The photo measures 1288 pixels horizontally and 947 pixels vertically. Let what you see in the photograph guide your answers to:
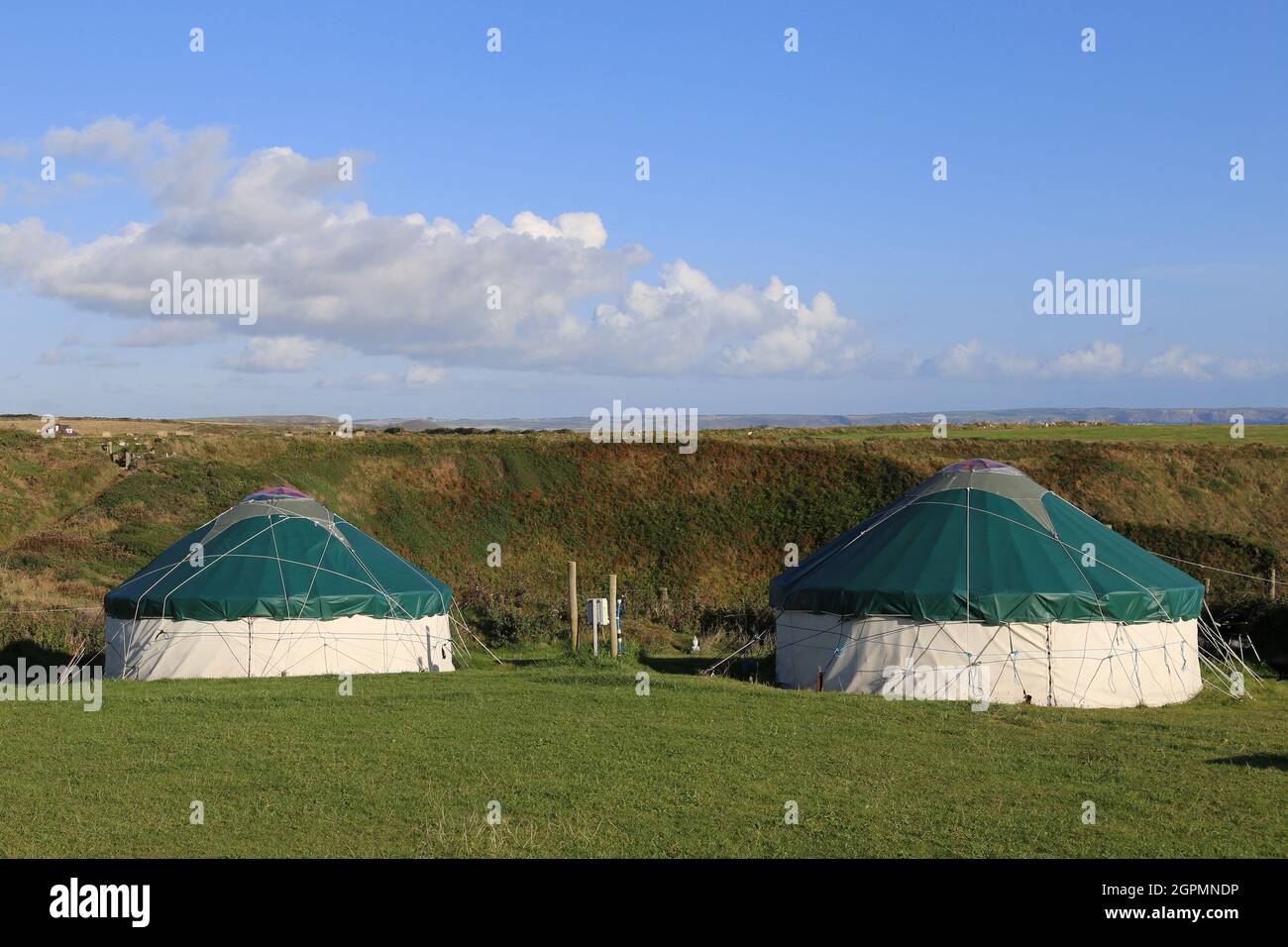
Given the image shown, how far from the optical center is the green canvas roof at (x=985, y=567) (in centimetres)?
1800

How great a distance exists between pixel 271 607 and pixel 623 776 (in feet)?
36.2

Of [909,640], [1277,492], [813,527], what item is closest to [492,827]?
[909,640]

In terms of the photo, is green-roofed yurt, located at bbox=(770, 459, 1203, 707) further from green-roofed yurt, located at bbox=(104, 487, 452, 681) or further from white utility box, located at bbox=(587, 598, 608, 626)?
green-roofed yurt, located at bbox=(104, 487, 452, 681)

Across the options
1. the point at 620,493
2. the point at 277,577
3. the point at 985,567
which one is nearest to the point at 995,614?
the point at 985,567

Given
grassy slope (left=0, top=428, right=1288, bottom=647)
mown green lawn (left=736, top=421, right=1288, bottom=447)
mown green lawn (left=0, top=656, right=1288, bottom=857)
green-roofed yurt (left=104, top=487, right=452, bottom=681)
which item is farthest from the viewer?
mown green lawn (left=736, top=421, right=1288, bottom=447)

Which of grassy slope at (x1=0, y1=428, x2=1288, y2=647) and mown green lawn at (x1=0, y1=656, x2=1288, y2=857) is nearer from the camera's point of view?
mown green lawn at (x1=0, y1=656, x2=1288, y2=857)

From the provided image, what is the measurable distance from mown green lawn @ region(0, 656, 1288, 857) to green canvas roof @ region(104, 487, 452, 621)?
374 cm

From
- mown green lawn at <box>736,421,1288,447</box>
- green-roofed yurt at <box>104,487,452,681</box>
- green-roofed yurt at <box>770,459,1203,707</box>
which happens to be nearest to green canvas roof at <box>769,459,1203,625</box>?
green-roofed yurt at <box>770,459,1203,707</box>

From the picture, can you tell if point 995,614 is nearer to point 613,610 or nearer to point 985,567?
point 985,567

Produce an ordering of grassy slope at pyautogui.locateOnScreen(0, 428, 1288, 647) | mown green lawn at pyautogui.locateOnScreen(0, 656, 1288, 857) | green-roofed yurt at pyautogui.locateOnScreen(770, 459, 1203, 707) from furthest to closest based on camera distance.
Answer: grassy slope at pyautogui.locateOnScreen(0, 428, 1288, 647) < green-roofed yurt at pyautogui.locateOnScreen(770, 459, 1203, 707) < mown green lawn at pyautogui.locateOnScreen(0, 656, 1288, 857)

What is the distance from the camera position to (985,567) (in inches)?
733

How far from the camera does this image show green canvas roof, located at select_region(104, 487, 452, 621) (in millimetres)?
20359
